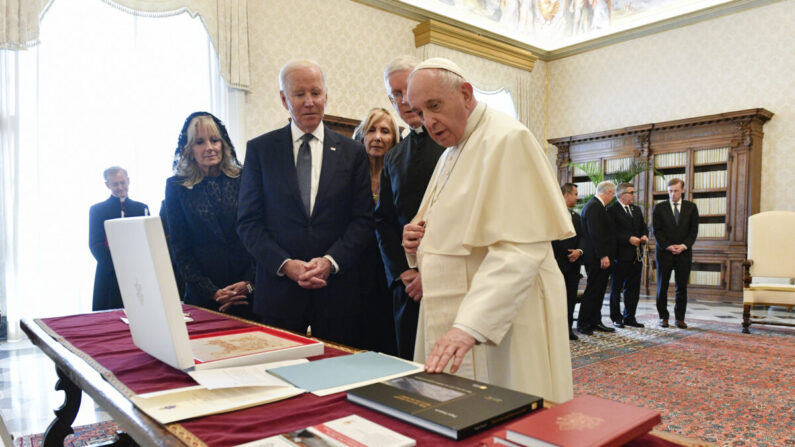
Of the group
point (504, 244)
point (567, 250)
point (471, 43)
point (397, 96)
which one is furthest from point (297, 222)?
point (471, 43)

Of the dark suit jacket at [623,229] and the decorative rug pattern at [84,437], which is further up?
the dark suit jacket at [623,229]

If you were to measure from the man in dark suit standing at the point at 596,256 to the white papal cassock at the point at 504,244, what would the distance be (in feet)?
18.2

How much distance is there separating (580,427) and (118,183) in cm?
518

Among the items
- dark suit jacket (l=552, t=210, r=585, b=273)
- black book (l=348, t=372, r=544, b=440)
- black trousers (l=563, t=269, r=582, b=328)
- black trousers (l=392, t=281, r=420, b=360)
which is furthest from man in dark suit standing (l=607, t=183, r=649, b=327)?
black book (l=348, t=372, r=544, b=440)

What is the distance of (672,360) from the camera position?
5.43 metres

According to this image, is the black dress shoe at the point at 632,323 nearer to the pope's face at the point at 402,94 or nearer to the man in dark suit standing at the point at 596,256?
the man in dark suit standing at the point at 596,256

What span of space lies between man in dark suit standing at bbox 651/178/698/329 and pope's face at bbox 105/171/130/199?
6423mm

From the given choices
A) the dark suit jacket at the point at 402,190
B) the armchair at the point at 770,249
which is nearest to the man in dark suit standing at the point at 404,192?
the dark suit jacket at the point at 402,190

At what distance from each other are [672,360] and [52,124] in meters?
7.28

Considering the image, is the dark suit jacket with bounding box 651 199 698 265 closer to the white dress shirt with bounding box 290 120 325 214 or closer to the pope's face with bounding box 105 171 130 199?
the white dress shirt with bounding box 290 120 325 214

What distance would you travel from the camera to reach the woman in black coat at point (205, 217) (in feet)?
8.85

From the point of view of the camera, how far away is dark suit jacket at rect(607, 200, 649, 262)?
7266 millimetres

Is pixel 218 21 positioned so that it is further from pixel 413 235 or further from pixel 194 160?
pixel 413 235

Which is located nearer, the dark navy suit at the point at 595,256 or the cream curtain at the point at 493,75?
the dark navy suit at the point at 595,256
